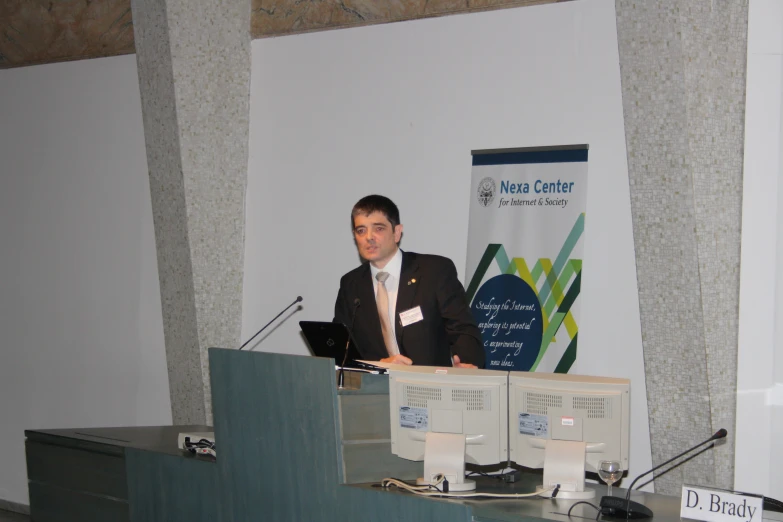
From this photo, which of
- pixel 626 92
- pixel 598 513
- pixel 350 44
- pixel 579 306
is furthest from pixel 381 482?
pixel 350 44

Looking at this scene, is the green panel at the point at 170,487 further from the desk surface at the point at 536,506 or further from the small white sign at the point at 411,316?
the small white sign at the point at 411,316

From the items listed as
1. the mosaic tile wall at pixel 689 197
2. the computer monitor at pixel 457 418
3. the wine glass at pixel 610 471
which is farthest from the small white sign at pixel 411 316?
the wine glass at pixel 610 471

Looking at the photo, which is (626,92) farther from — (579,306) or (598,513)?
(598,513)

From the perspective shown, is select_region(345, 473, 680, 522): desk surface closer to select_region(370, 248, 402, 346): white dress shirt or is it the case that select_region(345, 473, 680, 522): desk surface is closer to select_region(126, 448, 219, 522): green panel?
select_region(126, 448, 219, 522): green panel

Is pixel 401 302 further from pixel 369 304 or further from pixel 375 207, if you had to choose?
pixel 375 207

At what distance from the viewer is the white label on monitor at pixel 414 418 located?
3445 mm

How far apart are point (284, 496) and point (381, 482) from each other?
379mm

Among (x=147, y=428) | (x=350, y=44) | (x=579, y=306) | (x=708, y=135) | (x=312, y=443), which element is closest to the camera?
(x=312, y=443)

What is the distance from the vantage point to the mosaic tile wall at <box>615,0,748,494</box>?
159 inches

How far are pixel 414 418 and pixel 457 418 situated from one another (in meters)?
0.17

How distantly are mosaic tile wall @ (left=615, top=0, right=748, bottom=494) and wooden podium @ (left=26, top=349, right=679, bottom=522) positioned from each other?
0.91 meters

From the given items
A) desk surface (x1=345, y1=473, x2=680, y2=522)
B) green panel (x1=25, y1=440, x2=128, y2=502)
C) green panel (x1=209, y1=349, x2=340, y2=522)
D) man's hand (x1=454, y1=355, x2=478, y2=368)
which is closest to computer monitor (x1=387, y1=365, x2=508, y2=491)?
desk surface (x1=345, y1=473, x2=680, y2=522)

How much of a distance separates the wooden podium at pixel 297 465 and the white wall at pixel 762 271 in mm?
980

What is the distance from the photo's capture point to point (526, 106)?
16.4 ft
